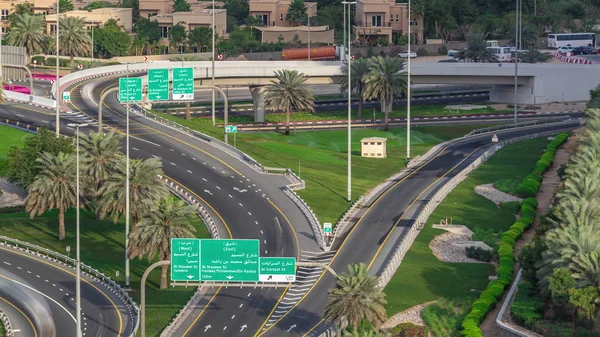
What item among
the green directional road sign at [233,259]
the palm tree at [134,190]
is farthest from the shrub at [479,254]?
the green directional road sign at [233,259]

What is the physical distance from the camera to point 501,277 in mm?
112062

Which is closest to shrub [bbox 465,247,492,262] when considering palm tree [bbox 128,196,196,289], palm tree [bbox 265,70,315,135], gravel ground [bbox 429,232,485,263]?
gravel ground [bbox 429,232,485,263]

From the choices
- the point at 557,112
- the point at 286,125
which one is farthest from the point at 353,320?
the point at 557,112

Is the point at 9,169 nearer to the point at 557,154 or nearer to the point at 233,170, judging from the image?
the point at 233,170

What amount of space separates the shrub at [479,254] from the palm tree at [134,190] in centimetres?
2566

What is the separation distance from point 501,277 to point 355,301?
588 inches

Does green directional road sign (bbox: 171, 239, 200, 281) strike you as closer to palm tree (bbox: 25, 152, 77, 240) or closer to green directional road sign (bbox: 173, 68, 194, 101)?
palm tree (bbox: 25, 152, 77, 240)

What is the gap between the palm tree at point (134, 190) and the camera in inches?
4828

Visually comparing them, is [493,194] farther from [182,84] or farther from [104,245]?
[104,245]

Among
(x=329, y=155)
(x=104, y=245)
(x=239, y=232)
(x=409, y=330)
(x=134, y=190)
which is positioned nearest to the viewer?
(x=409, y=330)

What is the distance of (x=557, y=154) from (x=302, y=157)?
90.4ft

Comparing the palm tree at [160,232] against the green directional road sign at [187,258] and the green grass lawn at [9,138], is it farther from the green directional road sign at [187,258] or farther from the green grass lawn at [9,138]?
the green grass lawn at [9,138]

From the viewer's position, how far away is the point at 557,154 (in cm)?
16188

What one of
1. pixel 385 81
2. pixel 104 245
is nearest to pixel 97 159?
pixel 104 245
